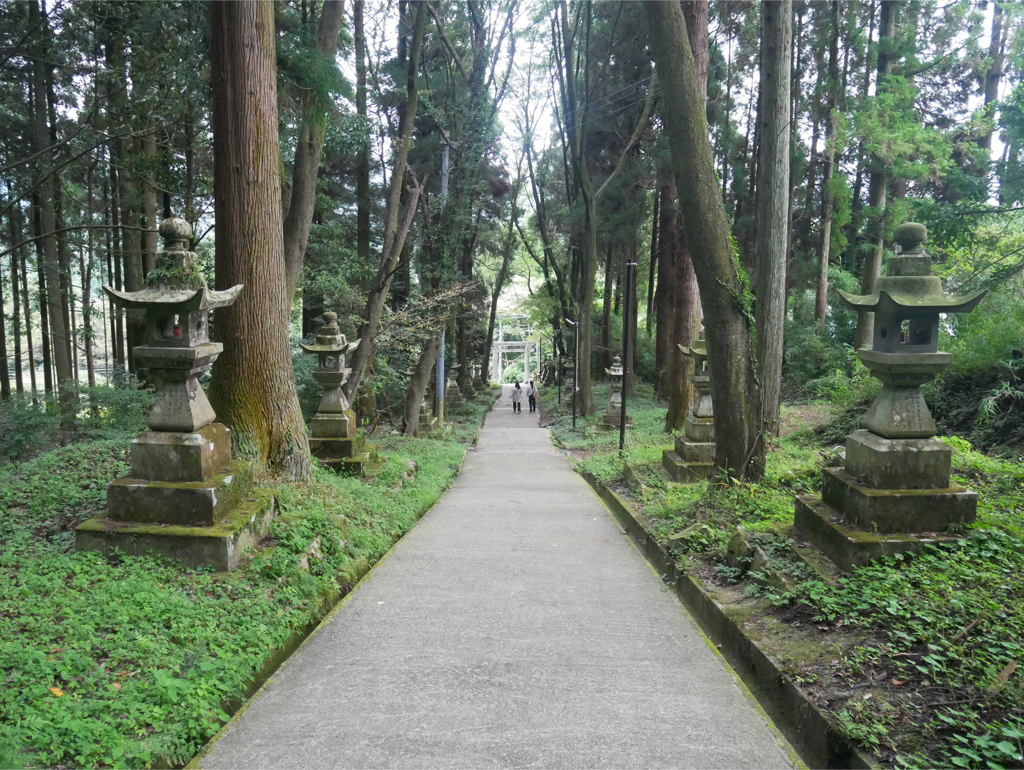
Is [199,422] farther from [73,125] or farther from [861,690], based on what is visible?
[73,125]

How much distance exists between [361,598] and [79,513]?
7.98 feet

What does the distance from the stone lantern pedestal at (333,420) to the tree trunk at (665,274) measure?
437 inches

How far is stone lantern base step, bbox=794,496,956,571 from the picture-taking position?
3.98 m

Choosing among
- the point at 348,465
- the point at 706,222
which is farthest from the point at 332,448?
the point at 706,222

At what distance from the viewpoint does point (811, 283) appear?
22312mm

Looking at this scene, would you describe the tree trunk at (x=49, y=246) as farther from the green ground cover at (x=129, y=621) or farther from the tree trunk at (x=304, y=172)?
the green ground cover at (x=129, y=621)

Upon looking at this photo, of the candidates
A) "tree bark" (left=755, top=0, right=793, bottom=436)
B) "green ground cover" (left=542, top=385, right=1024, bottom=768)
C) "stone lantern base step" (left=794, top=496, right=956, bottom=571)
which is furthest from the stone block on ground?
"tree bark" (left=755, top=0, right=793, bottom=436)

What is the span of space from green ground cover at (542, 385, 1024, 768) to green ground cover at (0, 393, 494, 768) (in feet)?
9.29

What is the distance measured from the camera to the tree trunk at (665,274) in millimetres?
18344

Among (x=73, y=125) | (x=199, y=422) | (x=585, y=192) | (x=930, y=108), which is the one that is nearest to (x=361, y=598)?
(x=199, y=422)

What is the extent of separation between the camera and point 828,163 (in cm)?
1923

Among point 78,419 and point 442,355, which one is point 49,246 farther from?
point 442,355

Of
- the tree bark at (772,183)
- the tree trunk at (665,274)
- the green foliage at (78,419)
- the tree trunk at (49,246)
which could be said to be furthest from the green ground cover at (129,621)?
the tree trunk at (665,274)

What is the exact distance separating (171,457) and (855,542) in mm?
4634
